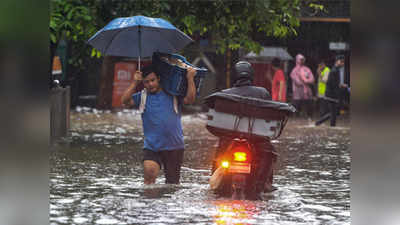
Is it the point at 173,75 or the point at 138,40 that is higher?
the point at 138,40

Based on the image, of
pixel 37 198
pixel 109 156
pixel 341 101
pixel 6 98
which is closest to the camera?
pixel 6 98

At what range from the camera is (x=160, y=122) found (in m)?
8.66

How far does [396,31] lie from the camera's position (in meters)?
4.47

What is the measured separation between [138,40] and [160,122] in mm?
1328

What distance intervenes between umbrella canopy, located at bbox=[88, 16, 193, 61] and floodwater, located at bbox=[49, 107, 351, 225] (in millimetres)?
1572

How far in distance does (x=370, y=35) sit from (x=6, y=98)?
6.59 feet

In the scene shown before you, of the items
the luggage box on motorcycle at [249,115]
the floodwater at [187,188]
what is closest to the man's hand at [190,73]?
the luggage box on motorcycle at [249,115]

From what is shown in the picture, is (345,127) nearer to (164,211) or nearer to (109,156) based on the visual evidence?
(109,156)

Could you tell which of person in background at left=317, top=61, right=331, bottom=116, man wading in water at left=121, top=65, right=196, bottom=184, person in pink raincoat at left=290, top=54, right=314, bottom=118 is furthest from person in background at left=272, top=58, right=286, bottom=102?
man wading in water at left=121, top=65, right=196, bottom=184

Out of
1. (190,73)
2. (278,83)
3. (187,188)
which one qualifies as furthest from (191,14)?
(278,83)

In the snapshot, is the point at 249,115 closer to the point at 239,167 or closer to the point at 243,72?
the point at 239,167

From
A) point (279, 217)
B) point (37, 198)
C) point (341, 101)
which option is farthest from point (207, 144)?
point (37, 198)

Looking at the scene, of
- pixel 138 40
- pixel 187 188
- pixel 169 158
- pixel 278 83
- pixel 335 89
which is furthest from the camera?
pixel 278 83

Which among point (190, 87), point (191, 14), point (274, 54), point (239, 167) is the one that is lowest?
point (239, 167)
